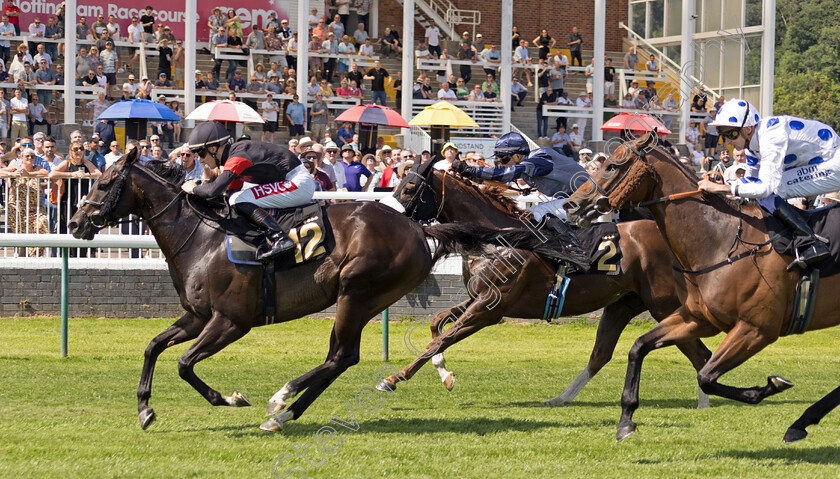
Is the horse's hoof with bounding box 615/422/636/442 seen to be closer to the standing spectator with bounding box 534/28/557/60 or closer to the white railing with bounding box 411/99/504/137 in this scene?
the white railing with bounding box 411/99/504/137

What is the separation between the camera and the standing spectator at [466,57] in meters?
24.3

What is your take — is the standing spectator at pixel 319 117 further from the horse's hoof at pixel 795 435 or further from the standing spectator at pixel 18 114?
the horse's hoof at pixel 795 435

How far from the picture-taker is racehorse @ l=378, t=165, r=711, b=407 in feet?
27.5

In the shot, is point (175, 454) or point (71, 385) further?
point (71, 385)

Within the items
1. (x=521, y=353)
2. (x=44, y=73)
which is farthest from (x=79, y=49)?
(x=521, y=353)

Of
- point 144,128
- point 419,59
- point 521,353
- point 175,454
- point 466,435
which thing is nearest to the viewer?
point 175,454

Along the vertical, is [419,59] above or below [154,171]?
above

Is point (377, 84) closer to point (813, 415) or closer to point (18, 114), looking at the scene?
point (18, 114)

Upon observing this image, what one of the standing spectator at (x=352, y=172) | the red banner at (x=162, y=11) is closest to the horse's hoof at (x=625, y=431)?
the standing spectator at (x=352, y=172)

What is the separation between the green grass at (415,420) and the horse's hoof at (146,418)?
9 centimetres

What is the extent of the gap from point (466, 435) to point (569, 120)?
18983 mm

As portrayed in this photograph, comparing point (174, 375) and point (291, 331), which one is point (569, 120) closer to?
point (291, 331)

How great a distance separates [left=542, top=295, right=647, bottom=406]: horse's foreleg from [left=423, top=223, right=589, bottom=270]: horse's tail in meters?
0.56

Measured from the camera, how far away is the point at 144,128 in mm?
16812
